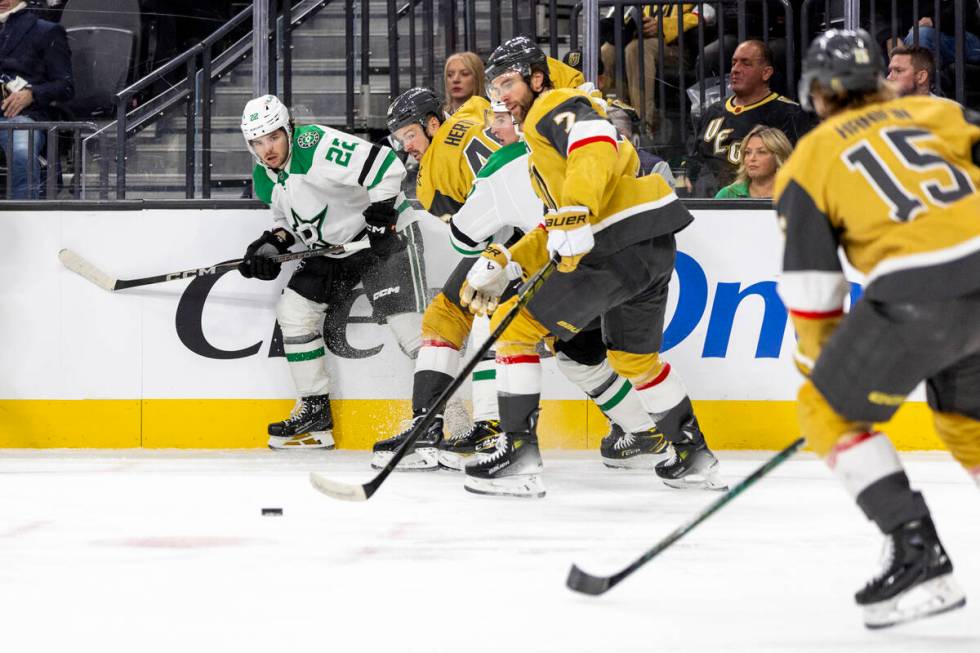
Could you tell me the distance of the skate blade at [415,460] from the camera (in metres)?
4.32

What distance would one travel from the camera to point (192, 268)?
491cm

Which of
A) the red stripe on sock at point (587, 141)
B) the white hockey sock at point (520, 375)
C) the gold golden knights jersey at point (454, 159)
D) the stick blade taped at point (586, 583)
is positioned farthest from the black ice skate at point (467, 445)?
the stick blade taped at point (586, 583)

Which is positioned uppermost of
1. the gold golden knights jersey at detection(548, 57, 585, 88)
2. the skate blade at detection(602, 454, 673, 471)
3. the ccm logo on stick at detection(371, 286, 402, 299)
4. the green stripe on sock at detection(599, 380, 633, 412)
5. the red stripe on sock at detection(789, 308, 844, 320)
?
the gold golden knights jersey at detection(548, 57, 585, 88)

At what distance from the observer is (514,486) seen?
371 centimetres

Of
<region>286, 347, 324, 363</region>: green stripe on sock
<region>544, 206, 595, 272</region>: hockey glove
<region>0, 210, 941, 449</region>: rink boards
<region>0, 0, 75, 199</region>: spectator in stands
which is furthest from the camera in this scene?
<region>0, 0, 75, 199</region>: spectator in stands

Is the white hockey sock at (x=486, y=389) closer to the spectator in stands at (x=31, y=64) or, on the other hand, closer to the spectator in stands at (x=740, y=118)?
the spectator in stands at (x=740, y=118)

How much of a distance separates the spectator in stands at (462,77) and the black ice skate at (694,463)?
1682 millimetres

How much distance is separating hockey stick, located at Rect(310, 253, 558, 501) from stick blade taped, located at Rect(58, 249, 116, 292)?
176 cm

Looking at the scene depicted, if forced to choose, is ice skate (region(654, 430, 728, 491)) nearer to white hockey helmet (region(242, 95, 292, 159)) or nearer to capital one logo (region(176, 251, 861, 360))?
capital one logo (region(176, 251, 861, 360))

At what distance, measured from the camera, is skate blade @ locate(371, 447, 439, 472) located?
4.32 meters

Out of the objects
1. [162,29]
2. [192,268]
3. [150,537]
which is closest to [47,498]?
[150,537]

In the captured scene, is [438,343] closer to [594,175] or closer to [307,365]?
[307,365]

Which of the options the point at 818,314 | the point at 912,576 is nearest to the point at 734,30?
the point at 818,314

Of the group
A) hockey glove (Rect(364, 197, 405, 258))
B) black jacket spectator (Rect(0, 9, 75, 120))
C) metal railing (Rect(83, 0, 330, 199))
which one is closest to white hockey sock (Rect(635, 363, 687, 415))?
hockey glove (Rect(364, 197, 405, 258))
